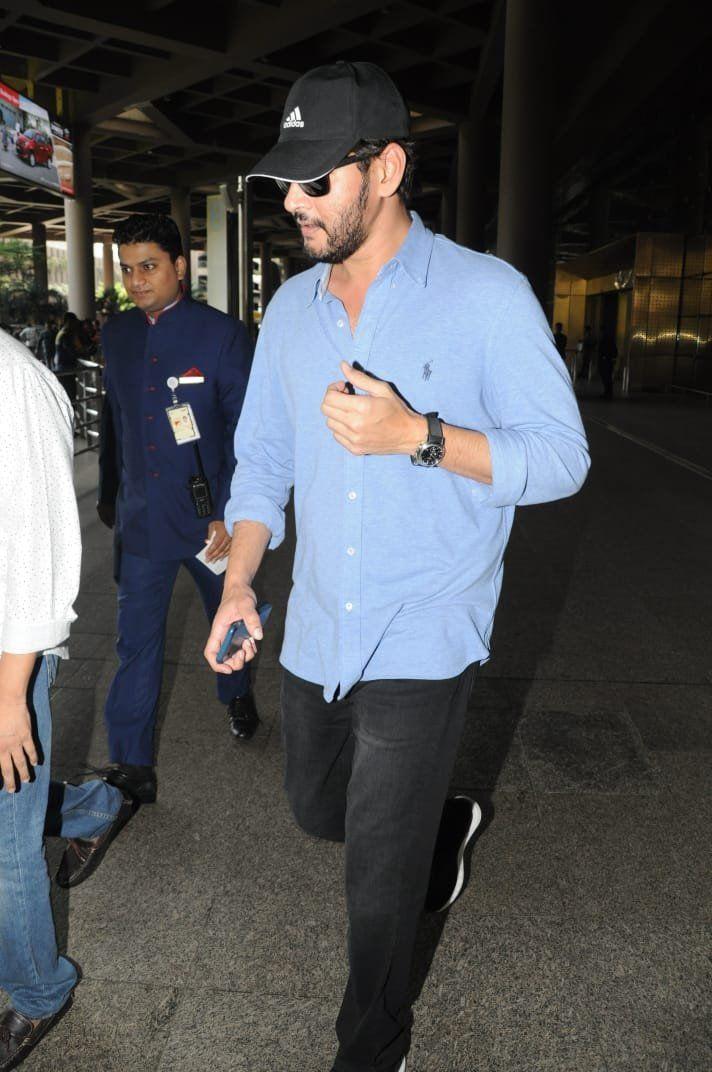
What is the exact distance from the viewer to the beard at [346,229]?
1863 millimetres

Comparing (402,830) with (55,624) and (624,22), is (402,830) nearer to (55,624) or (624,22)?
(55,624)

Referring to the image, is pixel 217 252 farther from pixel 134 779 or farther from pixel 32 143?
pixel 134 779

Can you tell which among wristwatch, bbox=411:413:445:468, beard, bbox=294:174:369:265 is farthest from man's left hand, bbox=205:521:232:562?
wristwatch, bbox=411:413:445:468

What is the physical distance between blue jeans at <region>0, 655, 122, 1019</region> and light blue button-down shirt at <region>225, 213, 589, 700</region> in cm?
61

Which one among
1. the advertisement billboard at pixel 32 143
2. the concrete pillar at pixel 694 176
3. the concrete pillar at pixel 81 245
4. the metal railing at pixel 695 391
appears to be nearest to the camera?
the advertisement billboard at pixel 32 143

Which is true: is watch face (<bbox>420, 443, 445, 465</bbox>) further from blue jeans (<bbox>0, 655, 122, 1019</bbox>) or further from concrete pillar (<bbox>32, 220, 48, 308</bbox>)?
concrete pillar (<bbox>32, 220, 48, 308</bbox>)

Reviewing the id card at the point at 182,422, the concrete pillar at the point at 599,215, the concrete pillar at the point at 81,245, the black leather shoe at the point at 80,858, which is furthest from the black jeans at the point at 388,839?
the concrete pillar at the point at 599,215

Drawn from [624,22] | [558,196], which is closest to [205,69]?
[624,22]

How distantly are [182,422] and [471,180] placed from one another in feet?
88.5

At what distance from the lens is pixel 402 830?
1.90 meters

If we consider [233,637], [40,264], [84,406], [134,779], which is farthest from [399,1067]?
[40,264]

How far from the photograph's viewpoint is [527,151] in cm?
1672

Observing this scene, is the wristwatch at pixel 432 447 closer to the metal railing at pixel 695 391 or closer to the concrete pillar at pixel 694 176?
the metal railing at pixel 695 391

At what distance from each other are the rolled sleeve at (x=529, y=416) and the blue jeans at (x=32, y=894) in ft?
3.64
